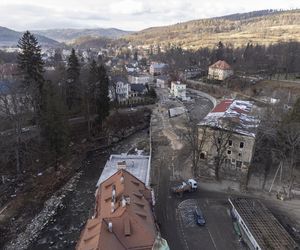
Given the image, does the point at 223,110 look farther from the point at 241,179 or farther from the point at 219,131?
the point at 241,179

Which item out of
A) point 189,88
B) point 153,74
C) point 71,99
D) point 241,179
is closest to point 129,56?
point 153,74

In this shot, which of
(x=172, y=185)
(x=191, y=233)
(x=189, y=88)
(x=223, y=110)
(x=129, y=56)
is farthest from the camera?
(x=129, y=56)

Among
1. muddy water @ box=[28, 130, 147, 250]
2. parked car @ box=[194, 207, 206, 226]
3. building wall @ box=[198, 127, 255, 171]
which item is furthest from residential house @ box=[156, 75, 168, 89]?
parked car @ box=[194, 207, 206, 226]

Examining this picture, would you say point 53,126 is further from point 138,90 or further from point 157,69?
point 157,69

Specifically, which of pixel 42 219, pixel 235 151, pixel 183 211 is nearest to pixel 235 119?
pixel 235 151

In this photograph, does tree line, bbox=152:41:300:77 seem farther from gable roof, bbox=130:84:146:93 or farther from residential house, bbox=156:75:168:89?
gable roof, bbox=130:84:146:93
